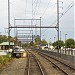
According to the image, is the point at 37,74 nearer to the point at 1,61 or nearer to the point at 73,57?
the point at 73,57

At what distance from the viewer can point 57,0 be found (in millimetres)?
50906

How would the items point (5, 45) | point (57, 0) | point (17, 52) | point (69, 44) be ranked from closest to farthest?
point (57, 0), point (17, 52), point (5, 45), point (69, 44)

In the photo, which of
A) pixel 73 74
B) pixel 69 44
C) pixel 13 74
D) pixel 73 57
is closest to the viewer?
pixel 73 74

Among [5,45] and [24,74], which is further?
[5,45]

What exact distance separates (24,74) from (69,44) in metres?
110

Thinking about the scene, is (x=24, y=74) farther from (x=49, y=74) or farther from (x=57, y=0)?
(x=57, y=0)

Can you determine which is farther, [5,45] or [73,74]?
[5,45]

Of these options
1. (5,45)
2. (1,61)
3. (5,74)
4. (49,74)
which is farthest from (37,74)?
(5,45)

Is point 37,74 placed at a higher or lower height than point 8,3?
lower

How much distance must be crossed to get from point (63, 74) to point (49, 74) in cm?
120

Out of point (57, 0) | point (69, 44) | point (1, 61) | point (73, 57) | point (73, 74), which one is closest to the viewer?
point (73, 74)

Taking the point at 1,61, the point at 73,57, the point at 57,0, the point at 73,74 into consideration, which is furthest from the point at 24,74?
the point at 57,0

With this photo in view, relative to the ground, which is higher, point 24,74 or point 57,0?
point 57,0

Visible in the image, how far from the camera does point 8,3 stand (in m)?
52.3
